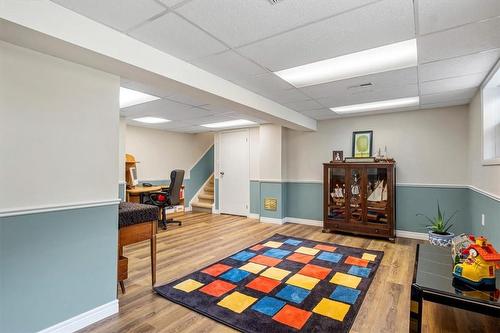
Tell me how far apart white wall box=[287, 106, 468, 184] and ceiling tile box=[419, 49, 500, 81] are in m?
1.78

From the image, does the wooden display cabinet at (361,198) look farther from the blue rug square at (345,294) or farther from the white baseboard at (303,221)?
the blue rug square at (345,294)

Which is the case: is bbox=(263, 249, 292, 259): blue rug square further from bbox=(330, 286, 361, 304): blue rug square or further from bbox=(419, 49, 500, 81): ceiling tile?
bbox=(419, 49, 500, 81): ceiling tile

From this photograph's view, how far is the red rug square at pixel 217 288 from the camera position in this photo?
2377 mm

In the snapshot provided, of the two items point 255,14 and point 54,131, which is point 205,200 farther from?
point 255,14

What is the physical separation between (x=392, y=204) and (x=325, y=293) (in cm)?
241

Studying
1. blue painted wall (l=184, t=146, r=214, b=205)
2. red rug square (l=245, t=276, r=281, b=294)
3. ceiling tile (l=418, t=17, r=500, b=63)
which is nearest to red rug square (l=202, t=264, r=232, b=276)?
red rug square (l=245, t=276, r=281, b=294)

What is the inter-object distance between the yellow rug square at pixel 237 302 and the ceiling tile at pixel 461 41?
8.23ft

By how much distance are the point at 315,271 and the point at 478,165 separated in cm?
236

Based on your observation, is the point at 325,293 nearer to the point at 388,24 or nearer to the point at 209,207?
the point at 388,24

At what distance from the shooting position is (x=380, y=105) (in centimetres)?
398

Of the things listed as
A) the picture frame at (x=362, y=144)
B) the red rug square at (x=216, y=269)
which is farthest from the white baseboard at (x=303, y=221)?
the red rug square at (x=216, y=269)

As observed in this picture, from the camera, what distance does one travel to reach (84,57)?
68.9 inches

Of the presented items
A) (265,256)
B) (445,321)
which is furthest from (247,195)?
(445,321)

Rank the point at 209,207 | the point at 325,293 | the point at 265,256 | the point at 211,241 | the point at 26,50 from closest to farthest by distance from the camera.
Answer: the point at 26,50, the point at 325,293, the point at 265,256, the point at 211,241, the point at 209,207
